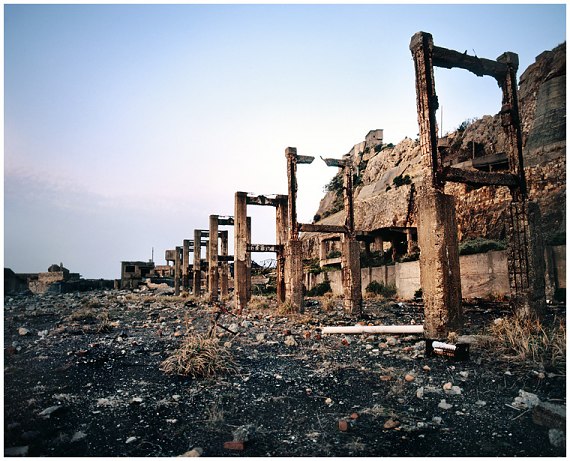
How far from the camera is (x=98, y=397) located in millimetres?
4184

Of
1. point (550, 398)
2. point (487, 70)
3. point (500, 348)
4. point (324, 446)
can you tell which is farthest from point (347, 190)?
point (324, 446)

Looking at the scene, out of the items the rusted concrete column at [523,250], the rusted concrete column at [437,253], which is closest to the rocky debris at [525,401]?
the rusted concrete column at [437,253]

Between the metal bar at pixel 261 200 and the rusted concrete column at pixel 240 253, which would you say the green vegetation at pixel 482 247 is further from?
the rusted concrete column at pixel 240 253

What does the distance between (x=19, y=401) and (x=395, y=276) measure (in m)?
14.5

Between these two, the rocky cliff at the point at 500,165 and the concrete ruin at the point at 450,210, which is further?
the rocky cliff at the point at 500,165

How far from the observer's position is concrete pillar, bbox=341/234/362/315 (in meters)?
11.6

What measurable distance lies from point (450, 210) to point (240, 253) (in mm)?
9274

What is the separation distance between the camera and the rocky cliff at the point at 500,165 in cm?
1267

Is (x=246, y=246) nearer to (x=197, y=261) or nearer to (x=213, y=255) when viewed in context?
(x=213, y=255)

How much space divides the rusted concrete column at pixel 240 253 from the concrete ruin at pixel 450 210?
29.0 ft

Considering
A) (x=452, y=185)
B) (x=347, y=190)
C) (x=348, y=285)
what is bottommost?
(x=348, y=285)

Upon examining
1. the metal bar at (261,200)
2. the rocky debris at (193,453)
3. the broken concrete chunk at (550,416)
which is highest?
the metal bar at (261,200)

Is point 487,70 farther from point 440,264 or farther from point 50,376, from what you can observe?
point 50,376

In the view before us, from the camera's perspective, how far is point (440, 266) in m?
6.39
